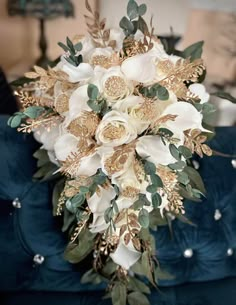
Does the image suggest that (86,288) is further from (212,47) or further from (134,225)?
(212,47)

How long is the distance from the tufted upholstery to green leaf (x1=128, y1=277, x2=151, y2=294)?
79mm

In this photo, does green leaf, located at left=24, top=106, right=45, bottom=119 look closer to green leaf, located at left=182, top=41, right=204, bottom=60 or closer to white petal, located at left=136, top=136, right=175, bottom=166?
white petal, located at left=136, top=136, right=175, bottom=166

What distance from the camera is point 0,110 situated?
1440 mm

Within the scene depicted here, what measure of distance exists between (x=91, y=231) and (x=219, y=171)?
15.2 inches

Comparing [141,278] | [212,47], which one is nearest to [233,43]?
[212,47]

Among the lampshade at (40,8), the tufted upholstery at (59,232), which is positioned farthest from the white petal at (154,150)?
the lampshade at (40,8)

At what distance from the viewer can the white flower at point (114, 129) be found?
766 mm

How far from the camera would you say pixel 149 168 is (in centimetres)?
78

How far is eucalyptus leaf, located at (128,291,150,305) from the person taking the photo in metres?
1.01

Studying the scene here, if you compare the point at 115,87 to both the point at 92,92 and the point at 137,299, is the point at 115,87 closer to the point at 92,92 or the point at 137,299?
the point at 92,92

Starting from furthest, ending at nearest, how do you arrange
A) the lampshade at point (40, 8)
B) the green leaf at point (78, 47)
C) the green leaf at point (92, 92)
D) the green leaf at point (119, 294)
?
the lampshade at point (40, 8) < the green leaf at point (119, 294) < the green leaf at point (78, 47) < the green leaf at point (92, 92)

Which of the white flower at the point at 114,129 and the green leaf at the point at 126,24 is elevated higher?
the green leaf at the point at 126,24

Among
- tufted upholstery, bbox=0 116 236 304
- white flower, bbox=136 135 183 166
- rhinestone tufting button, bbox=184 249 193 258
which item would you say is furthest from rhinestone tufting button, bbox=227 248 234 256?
white flower, bbox=136 135 183 166

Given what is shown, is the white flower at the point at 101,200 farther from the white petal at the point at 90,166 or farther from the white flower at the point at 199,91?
the white flower at the point at 199,91
